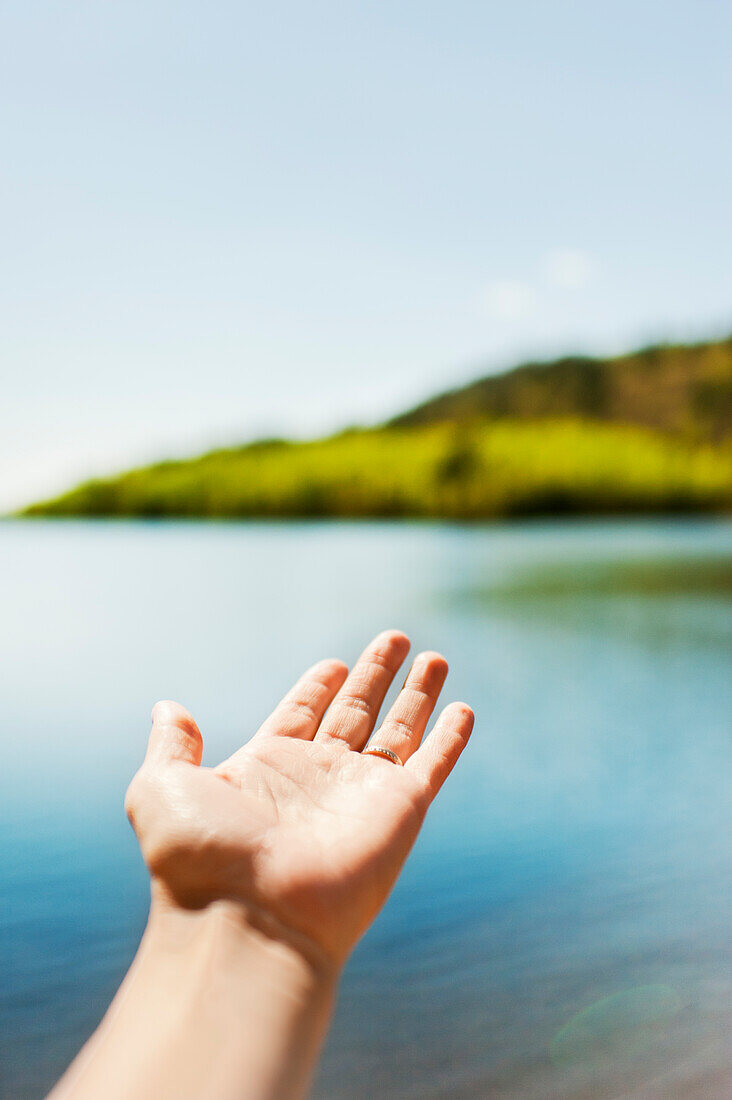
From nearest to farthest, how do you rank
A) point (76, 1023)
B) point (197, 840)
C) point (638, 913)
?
point (197, 840)
point (76, 1023)
point (638, 913)

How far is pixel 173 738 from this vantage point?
155cm

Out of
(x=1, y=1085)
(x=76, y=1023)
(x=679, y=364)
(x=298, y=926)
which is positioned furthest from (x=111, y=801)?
(x=679, y=364)

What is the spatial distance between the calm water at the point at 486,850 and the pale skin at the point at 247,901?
17.8 inches

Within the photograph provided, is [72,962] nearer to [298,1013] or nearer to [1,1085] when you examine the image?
[1,1085]

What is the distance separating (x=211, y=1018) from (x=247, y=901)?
183mm

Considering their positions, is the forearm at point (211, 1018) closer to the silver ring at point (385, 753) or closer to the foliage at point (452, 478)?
the silver ring at point (385, 753)

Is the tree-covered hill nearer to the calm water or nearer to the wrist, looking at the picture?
the calm water

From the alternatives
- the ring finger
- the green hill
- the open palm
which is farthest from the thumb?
the green hill

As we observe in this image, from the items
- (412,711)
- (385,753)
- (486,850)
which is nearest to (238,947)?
(385,753)

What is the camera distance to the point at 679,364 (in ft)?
184

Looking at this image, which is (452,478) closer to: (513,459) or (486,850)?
(513,459)

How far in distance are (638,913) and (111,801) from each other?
77.3 inches

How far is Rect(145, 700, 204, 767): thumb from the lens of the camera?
1.51m

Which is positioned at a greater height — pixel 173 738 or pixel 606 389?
pixel 606 389
